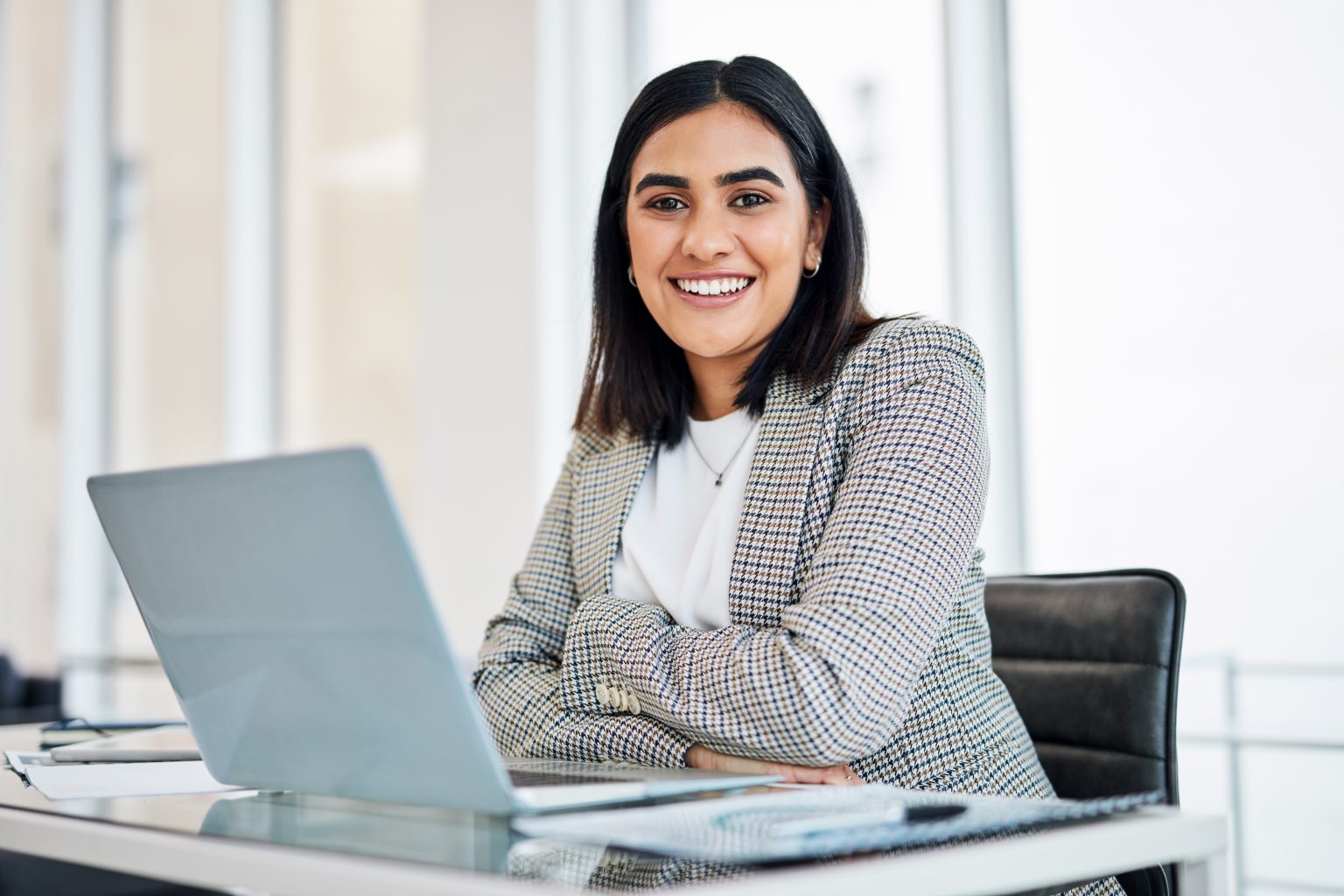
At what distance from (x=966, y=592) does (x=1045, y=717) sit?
199 mm

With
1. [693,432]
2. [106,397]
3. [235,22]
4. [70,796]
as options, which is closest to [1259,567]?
[693,432]

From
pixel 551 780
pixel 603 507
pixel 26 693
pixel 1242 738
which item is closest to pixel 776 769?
pixel 551 780

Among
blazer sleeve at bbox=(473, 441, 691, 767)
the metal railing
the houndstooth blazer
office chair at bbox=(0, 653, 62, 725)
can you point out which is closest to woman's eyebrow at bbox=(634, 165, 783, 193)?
the houndstooth blazer

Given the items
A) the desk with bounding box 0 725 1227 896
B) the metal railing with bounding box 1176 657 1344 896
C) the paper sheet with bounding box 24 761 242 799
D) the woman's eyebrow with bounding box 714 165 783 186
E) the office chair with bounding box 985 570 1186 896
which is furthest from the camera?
the metal railing with bounding box 1176 657 1344 896

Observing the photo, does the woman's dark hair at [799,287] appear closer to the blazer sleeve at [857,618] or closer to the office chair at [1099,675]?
the blazer sleeve at [857,618]

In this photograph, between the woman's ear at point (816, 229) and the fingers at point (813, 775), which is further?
the woman's ear at point (816, 229)

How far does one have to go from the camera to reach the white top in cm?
144

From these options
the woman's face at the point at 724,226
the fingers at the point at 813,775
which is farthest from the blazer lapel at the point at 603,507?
the fingers at the point at 813,775

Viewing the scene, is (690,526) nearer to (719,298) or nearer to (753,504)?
(753,504)

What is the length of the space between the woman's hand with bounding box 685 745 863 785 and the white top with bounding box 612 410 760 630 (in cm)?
23

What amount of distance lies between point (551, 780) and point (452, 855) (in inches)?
8.5

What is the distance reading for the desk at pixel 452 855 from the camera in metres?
0.66

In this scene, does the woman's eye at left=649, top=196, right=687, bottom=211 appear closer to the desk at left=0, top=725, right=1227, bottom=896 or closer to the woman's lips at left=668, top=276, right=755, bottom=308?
the woman's lips at left=668, top=276, right=755, bottom=308

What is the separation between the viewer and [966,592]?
139cm
